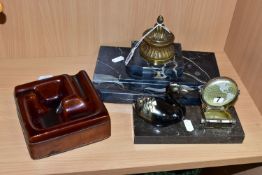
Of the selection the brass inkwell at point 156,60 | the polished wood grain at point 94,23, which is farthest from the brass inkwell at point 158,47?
the polished wood grain at point 94,23

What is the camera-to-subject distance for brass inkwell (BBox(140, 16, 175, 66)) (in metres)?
0.77

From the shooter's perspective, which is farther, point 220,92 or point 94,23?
point 94,23

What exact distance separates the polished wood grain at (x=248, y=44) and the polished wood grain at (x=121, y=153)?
7 cm

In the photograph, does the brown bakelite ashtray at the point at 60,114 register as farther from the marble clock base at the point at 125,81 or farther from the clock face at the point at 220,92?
the clock face at the point at 220,92

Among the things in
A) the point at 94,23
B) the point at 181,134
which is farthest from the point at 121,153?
the point at 94,23

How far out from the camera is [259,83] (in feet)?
2.60

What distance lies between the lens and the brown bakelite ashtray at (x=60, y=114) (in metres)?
0.63

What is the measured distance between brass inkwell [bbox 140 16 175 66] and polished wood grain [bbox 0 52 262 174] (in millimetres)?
138

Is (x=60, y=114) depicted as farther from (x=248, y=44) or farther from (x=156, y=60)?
(x=248, y=44)

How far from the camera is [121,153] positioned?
678 mm

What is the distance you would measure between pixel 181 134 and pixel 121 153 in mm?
141

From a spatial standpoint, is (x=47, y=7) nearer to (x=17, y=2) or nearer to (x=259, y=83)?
(x=17, y=2)

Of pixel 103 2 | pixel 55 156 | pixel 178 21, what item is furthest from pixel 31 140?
pixel 178 21

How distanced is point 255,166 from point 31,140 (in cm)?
56
